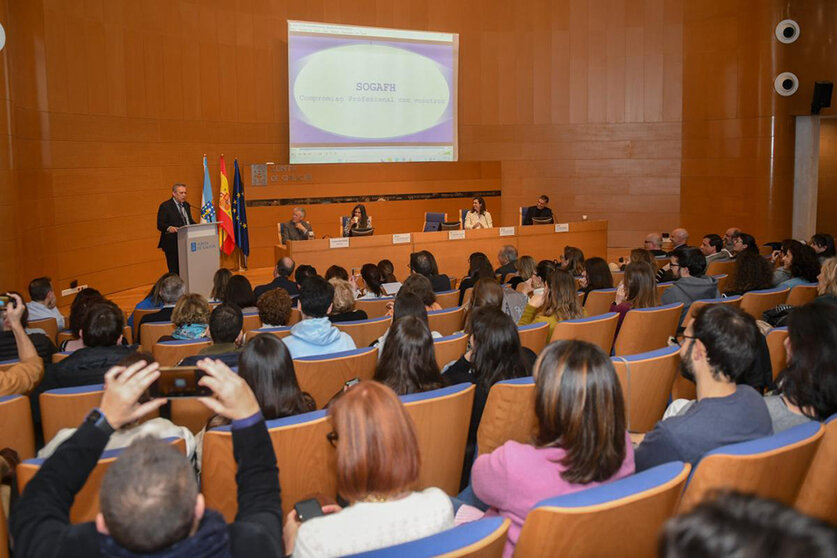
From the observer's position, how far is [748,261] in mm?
5754

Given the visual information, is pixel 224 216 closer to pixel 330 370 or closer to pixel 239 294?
pixel 239 294

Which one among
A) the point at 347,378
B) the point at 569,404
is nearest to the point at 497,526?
the point at 569,404

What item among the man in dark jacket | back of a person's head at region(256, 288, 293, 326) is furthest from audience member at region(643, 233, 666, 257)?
the man in dark jacket

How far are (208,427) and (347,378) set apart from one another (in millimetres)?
1001

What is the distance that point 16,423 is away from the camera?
2.87m

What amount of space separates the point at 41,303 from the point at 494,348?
3.84 metres

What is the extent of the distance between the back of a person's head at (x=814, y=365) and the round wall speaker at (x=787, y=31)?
11.1 meters

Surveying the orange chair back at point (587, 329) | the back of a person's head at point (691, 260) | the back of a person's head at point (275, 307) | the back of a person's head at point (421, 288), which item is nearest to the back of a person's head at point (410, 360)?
the orange chair back at point (587, 329)

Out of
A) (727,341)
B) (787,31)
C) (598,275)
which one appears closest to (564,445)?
(727,341)

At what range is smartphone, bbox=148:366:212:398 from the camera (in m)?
2.02

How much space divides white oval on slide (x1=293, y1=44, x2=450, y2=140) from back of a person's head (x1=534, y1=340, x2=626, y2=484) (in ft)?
33.5

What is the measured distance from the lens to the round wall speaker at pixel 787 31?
39.5ft

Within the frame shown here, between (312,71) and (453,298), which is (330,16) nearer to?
(312,71)

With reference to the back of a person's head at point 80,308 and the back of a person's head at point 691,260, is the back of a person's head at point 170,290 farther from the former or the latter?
the back of a person's head at point 691,260
